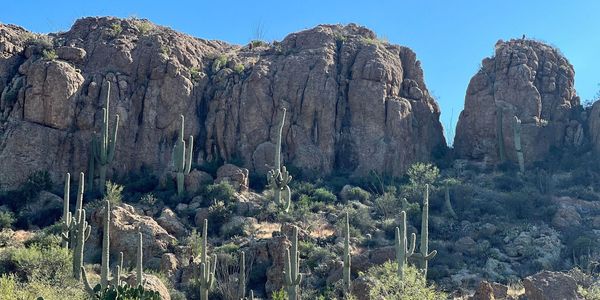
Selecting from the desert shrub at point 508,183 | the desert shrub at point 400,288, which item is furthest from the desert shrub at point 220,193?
the desert shrub at point 508,183

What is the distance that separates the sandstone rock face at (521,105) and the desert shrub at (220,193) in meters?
15.5

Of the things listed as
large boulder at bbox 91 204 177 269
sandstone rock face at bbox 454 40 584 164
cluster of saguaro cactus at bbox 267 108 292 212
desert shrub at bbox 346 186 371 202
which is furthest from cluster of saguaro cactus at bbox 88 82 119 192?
sandstone rock face at bbox 454 40 584 164

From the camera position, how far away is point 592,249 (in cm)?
3378

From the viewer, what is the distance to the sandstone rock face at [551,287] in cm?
2350

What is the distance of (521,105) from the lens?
152ft

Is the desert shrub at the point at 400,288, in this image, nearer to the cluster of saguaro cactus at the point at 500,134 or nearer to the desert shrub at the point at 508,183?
the desert shrub at the point at 508,183

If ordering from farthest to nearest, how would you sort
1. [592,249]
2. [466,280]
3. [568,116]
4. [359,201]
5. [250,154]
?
[568,116]
[250,154]
[359,201]
[592,249]
[466,280]

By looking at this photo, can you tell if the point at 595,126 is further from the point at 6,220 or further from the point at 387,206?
the point at 6,220

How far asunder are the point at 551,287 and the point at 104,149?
21.4m

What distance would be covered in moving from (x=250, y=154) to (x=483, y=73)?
49.4ft

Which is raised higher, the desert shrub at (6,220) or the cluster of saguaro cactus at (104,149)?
the cluster of saguaro cactus at (104,149)

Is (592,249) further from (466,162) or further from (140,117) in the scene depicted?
(140,117)

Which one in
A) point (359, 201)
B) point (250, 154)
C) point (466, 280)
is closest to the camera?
point (466, 280)

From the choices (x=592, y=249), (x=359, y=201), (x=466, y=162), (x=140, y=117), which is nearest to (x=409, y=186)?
(x=359, y=201)
